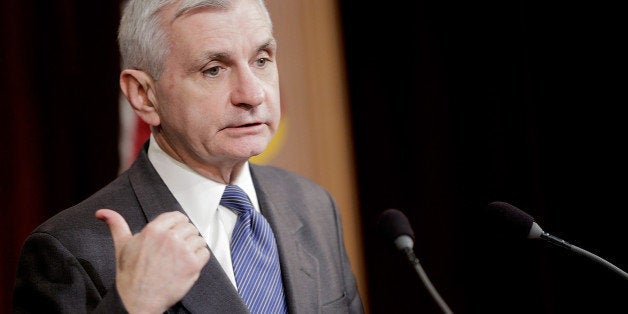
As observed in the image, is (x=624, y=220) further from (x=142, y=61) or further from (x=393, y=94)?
(x=142, y=61)

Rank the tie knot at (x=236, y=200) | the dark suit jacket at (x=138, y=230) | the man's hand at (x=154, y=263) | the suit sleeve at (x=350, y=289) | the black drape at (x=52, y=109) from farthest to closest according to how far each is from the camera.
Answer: the black drape at (x=52, y=109), the suit sleeve at (x=350, y=289), the tie knot at (x=236, y=200), the dark suit jacket at (x=138, y=230), the man's hand at (x=154, y=263)

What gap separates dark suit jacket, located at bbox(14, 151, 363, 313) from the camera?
1255mm

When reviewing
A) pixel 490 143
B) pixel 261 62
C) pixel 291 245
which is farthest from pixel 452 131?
pixel 261 62

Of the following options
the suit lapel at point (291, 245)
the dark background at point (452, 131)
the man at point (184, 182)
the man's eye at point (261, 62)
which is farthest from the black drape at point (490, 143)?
the man's eye at point (261, 62)

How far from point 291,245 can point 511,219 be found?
0.58 m

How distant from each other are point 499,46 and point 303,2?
37.3 inches

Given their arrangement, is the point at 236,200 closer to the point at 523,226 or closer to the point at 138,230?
the point at 138,230

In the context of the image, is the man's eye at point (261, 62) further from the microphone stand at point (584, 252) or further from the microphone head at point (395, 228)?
the microphone stand at point (584, 252)

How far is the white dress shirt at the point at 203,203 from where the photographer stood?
4.74ft

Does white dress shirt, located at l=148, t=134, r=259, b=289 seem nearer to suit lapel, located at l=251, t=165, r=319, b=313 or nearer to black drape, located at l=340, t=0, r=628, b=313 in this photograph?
suit lapel, located at l=251, t=165, r=319, b=313

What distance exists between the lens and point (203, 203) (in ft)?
4.79

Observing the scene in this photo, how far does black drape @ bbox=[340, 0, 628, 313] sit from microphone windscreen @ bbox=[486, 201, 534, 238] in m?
1.02

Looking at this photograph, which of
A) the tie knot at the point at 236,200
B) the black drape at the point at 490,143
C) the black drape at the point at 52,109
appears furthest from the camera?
the black drape at the point at 52,109

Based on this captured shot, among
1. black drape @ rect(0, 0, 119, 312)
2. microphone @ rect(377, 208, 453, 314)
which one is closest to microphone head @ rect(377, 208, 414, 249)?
microphone @ rect(377, 208, 453, 314)
